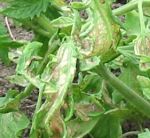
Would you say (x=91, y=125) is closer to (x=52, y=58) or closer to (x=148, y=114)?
(x=148, y=114)

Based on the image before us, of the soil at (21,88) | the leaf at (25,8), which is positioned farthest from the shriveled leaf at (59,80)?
the soil at (21,88)

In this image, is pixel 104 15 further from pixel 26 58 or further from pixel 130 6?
pixel 26 58

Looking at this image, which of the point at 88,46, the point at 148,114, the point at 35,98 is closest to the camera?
the point at 88,46

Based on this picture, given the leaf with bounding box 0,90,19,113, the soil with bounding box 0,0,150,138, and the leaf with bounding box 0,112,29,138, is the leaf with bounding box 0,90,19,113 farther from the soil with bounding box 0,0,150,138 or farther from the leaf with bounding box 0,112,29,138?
the soil with bounding box 0,0,150,138

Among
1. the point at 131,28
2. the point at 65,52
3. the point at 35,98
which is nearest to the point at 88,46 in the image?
the point at 65,52

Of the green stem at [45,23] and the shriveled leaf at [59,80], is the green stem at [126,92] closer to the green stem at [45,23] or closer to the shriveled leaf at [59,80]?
the shriveled leaf at [59,80]

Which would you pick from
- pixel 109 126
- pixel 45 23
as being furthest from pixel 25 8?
pixel 109 126
